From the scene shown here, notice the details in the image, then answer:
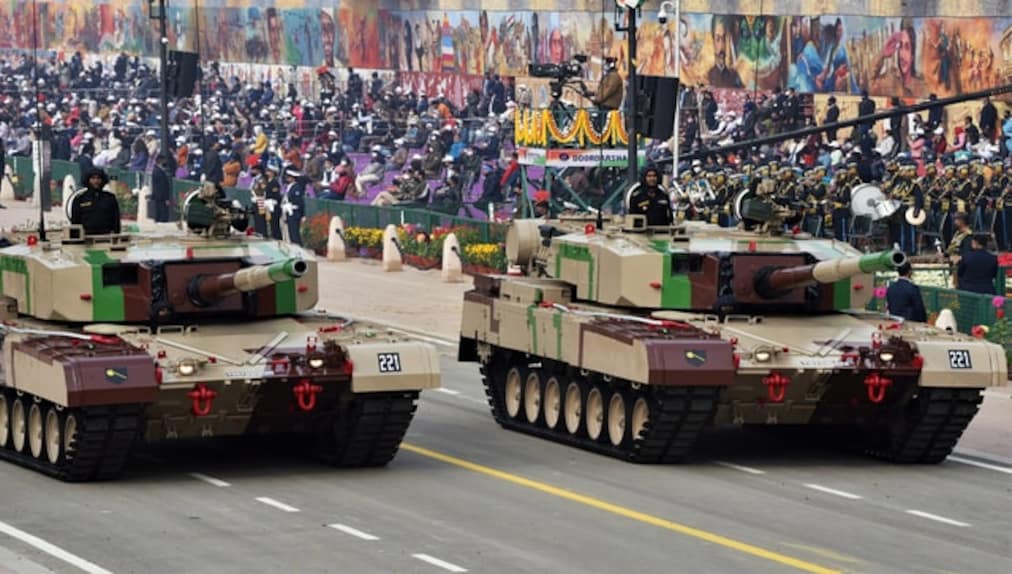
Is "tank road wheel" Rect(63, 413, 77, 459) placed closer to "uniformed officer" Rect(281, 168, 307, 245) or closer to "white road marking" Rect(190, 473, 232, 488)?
"white road marking" Rect(190, 473, 232, 488)

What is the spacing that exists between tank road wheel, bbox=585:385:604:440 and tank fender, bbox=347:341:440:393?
2462mm

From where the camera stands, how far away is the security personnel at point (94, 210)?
1097 inches

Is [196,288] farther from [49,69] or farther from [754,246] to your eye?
[49,69]

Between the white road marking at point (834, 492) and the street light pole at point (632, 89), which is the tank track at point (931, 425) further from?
the street light pole at point (632, 89)

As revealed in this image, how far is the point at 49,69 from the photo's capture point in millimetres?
90750

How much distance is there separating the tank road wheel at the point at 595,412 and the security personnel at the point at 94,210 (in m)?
5.22

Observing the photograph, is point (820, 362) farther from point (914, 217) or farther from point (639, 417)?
point (914, 217)

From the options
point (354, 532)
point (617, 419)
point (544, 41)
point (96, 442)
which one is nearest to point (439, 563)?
point (354, 532)

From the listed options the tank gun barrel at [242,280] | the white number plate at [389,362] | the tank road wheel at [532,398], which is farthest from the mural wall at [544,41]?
the white number plate at [389,362]

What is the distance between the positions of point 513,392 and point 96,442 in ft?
21.8

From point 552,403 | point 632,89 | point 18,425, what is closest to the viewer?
point 18,425

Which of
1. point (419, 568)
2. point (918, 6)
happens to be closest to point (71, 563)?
point (419, 568)

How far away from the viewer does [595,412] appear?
27.9 meters

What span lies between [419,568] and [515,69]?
4603 centimetres
